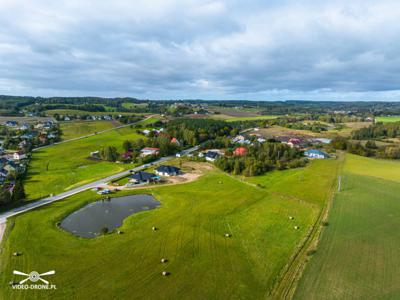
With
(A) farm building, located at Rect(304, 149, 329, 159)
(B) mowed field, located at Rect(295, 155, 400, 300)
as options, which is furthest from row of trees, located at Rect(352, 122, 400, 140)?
(B) mowed field, located at Rect(295, 155, 400, 300)

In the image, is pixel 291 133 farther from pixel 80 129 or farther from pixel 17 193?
pixel 17 193

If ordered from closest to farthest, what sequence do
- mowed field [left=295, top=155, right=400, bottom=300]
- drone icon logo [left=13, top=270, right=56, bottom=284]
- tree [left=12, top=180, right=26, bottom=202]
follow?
mowed field [left=295, top=155, right=400, bottom=300] → drone icon logo [left=13, top=270, right=56, bottom=284] → tree [left=12, top=180, right=26, bottom=202]

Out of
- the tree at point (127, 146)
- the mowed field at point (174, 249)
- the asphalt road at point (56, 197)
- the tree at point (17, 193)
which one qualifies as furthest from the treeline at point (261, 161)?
the tree at point (17, 193)

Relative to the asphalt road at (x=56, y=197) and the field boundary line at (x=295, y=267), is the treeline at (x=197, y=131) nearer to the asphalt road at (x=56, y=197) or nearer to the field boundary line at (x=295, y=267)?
the asphalt road at (x=56, y=197)

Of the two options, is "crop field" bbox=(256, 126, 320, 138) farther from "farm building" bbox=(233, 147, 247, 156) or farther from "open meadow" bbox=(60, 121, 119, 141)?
"open meadow" bbox=(60, 121, 119, 141)

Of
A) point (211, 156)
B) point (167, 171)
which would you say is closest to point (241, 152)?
point (211, 156)

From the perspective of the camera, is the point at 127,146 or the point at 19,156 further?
the point at 127,146

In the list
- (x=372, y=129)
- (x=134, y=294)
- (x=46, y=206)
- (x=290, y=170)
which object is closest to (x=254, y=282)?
(x=134, y=294)
